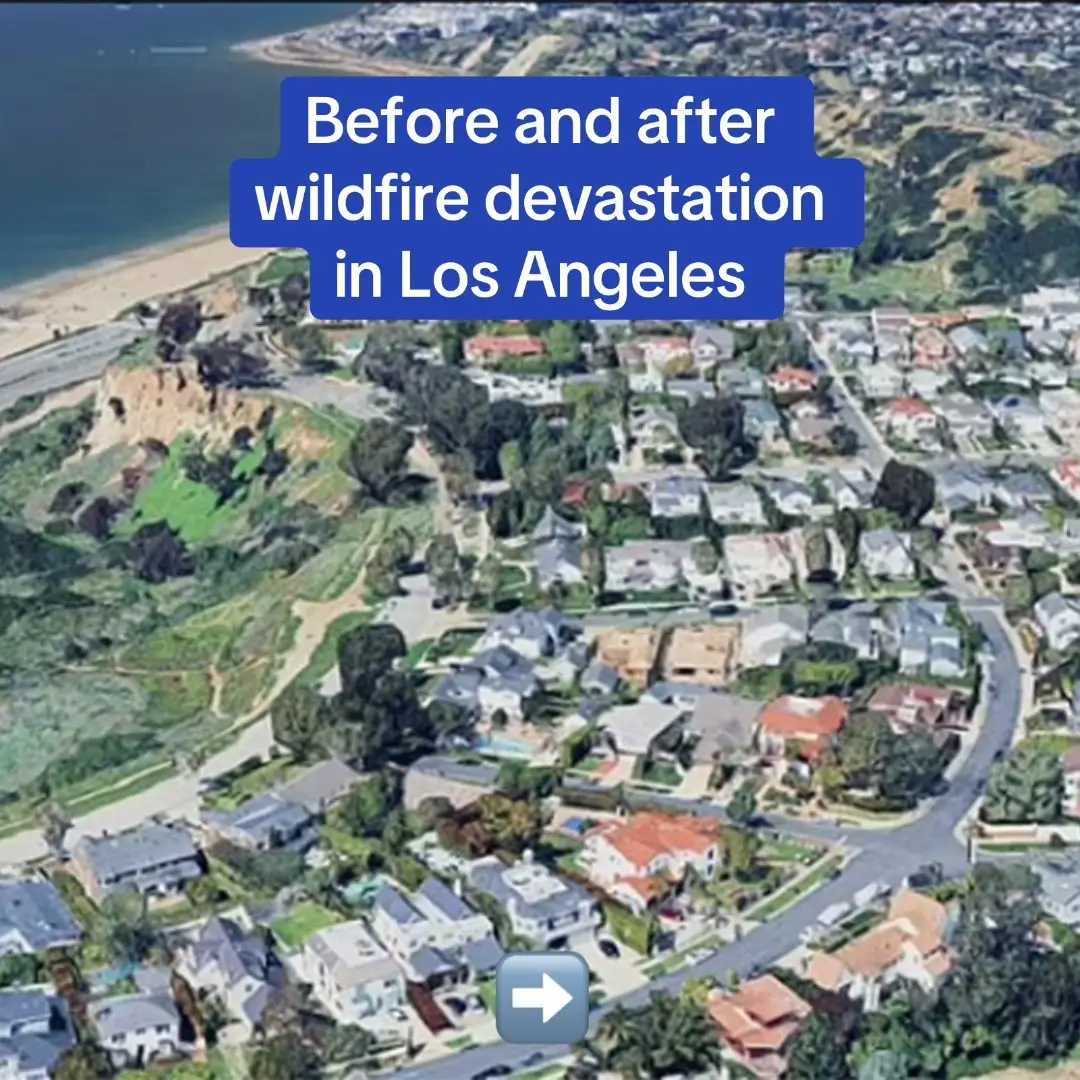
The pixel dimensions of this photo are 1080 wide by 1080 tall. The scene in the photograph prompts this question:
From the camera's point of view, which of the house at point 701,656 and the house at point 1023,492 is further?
the house at point 1023,492

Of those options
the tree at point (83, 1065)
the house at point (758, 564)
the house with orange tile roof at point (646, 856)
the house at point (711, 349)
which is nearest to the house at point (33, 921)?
the tree at point (83, 1065)

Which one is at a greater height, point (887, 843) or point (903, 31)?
point (903, 31)

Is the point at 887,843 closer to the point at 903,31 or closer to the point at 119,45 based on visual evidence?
the point at 903,31

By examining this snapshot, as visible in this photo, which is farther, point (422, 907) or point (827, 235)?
point (422, 907)

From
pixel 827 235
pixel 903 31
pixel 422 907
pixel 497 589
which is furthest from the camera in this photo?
pixel 903 31

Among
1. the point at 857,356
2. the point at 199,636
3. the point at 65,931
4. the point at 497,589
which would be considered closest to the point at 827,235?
the point at 65,931

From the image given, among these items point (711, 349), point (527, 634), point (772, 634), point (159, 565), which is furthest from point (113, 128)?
point (772, 634)

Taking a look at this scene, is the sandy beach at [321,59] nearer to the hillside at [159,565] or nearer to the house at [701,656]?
the hillside at [159,565]
